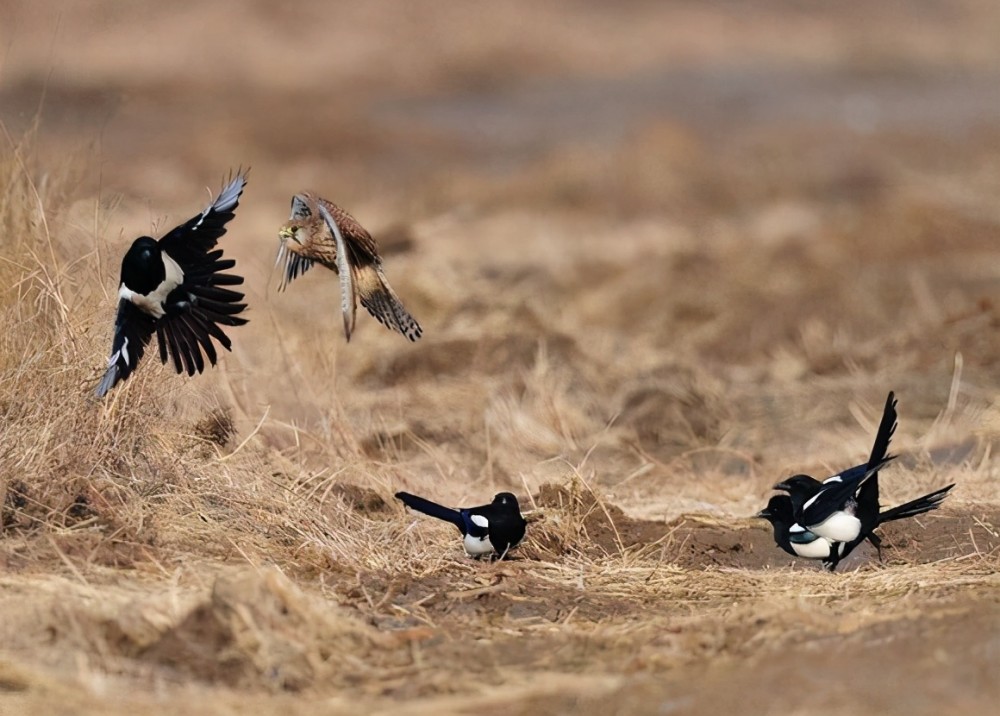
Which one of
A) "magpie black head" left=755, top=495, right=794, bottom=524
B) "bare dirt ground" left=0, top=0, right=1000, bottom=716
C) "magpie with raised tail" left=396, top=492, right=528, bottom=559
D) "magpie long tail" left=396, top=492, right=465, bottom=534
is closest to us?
"bare dirt ground" left=0, top=0, right=1000, bottom=716

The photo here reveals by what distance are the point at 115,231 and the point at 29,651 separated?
2517mm

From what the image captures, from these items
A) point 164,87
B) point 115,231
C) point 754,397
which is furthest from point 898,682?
point 164,87

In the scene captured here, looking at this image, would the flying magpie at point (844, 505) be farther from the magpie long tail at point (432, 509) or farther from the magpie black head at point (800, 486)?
the magpie long tail at point (432, 509)

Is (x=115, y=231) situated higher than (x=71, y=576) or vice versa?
(x=115, y=231)

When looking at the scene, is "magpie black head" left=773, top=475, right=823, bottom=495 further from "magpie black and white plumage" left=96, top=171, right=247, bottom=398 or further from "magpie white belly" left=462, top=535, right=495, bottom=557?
"magpie black and white plumage" left=96, top=171, right=247, bottom=398

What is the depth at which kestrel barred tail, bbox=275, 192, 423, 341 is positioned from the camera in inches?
220

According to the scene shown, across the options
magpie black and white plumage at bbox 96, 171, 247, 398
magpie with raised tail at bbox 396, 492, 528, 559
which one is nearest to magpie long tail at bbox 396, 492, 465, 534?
magpie with raised tail at bbox 396, 492, 528, 559

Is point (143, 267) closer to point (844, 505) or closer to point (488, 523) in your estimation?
point (488, 523)

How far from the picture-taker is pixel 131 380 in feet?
20.8

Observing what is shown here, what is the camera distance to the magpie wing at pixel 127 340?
5.85 meters

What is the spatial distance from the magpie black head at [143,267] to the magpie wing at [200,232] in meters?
0.11

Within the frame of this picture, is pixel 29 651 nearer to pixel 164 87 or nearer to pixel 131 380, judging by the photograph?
pixel 131 380

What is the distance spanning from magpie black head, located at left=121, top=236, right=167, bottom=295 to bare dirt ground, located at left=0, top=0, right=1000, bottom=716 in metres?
0.60

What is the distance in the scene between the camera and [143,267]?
229 inches
